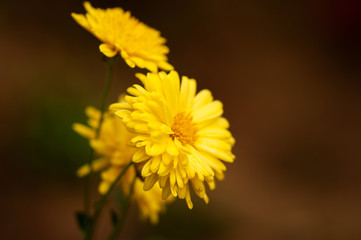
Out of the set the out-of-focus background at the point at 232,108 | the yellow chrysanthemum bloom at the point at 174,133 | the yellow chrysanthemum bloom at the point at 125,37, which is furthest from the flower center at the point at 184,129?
the out-of-focus background at the point at 232,108

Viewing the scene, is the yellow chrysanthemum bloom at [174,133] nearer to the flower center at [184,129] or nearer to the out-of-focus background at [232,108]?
the flower center at [184,129]

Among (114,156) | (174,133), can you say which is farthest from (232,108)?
(174,133)

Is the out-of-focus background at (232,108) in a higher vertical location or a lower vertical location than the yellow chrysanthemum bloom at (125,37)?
higher

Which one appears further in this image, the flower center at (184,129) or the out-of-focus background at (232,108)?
the out-of-focus background at (232,108)

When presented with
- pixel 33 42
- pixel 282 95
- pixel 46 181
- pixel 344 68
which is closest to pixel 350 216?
pixel 282 95

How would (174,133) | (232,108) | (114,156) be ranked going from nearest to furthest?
(174,133) < (114,156) < (232,108)

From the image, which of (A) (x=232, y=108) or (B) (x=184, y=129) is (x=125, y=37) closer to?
(B) (x=184, y=129)

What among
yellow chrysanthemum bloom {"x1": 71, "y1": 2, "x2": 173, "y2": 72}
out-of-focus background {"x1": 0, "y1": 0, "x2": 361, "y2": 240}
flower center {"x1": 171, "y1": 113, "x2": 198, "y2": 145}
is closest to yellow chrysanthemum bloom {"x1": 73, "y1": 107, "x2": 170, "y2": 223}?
flower center {"x1": 171, "y1": 113, "x2": 198, "y2": 145}
